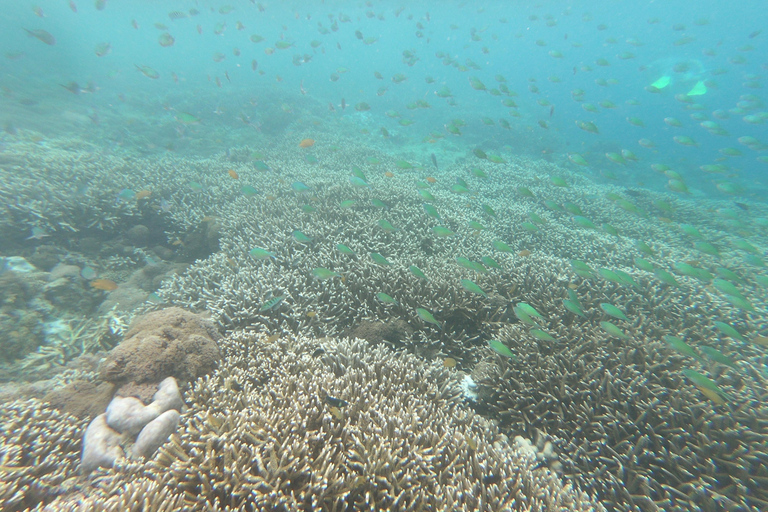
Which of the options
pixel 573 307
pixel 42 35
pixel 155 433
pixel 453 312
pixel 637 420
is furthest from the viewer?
pixel 42 35

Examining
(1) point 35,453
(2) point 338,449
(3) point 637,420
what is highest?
(1) point 35,453

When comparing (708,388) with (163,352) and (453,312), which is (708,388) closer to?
(453,312)

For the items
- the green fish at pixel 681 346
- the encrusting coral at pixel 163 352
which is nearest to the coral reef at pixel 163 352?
the encrusting coral at pixel 163 352

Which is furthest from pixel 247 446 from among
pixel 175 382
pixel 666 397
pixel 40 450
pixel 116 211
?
pixel 116 211

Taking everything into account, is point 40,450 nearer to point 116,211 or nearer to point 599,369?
point 599,369

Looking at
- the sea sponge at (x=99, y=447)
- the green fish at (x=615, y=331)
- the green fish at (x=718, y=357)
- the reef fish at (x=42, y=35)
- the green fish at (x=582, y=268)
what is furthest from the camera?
the reef fish at (x=42, y=35)

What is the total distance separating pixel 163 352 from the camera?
3234 millimetres

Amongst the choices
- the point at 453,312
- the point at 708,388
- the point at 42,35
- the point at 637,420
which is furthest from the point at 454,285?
the point at 42,35

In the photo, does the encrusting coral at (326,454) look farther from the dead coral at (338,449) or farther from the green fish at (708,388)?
the green fish at (708,388)

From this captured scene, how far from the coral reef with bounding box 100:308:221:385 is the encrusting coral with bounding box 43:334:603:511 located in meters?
0.26

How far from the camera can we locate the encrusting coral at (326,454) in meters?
2.23

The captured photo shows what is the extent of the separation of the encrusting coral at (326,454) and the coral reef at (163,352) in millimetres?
259

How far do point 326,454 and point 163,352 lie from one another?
2.18 m

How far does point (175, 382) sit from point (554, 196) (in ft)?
45.6
